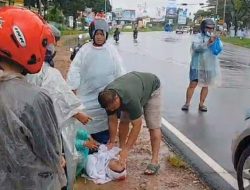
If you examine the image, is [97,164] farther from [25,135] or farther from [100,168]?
[25,135]

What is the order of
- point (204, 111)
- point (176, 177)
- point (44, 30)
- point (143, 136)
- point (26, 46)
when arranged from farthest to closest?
point (204, 111)
point (143, 136)
point (176, 177)
point (44, 30)
point (26, 46)

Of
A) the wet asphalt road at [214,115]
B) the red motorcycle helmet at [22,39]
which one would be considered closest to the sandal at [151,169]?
the wet asphalt road at [214,115]

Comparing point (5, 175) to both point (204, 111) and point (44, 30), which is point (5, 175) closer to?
point (44, 30)

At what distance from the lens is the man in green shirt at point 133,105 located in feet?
14.8

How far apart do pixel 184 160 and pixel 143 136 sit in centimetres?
112

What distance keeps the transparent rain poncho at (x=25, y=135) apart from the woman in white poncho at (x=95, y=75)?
3318 millimetres

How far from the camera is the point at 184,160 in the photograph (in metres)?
5.76

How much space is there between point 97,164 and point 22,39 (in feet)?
9.85

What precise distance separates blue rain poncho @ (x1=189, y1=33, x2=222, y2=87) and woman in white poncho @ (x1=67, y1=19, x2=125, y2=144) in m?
3.42

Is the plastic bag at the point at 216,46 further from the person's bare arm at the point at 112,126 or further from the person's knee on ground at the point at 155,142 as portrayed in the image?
the person's bare arm at the point at 112,126

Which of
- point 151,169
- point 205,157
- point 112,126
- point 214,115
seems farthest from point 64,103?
point 214,115

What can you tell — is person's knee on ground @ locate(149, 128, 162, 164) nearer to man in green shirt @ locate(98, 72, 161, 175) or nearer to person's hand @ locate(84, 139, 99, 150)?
man in green shirt @ locate(98, 72, 161, 175)

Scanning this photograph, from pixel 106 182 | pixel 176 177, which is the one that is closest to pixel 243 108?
pixel 176 177

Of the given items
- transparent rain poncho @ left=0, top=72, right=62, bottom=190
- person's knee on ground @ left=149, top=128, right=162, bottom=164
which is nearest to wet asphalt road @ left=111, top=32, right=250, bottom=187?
person's knee on ground @ left=149, top=128, right=162, bottom=164
